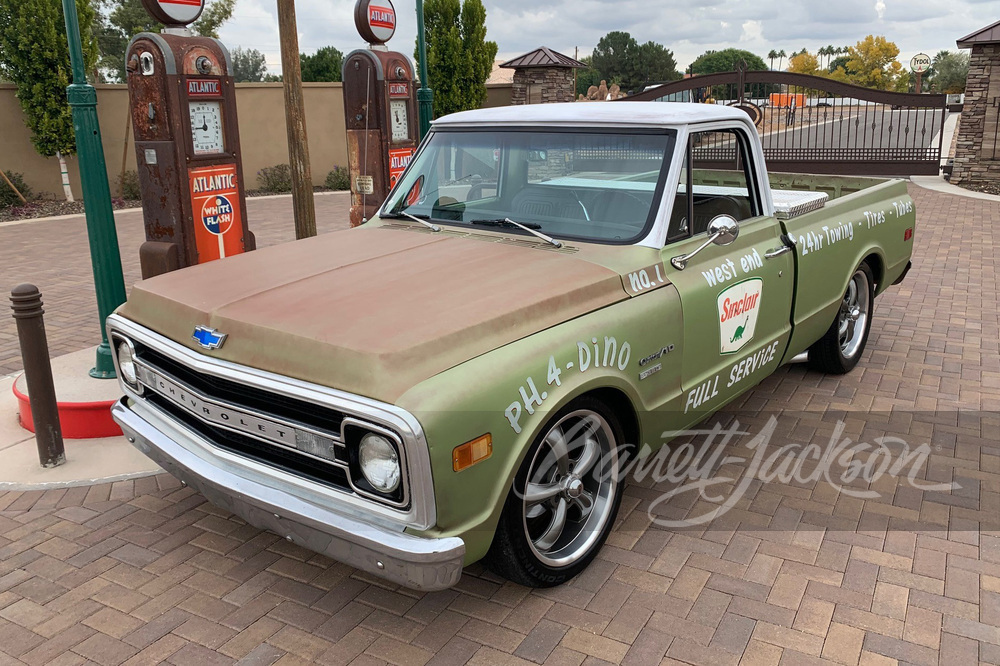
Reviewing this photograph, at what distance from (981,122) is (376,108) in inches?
513

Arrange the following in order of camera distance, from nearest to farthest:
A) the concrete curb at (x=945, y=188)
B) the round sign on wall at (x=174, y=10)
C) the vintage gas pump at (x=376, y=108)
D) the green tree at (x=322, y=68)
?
1. the round sign on wall at (x=174, y=10)
2. the vintage gas pump at (x=376, y=108)
3. the concrete curb at (x=945, y=188)
4. the green tree at (x=322, y=68)

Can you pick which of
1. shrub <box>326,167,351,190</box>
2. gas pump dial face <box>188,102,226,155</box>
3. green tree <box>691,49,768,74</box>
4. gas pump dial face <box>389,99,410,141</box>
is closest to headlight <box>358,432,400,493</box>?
gas pump dial face <box>188,102,226,155</box>

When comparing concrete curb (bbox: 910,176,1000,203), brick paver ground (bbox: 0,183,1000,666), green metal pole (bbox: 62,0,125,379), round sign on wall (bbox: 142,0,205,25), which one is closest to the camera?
brick paver ground (bbox: 0,183,1000,666)

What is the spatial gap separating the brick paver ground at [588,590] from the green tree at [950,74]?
58.2 meters

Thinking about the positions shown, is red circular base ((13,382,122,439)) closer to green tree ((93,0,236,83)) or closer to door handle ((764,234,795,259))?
door handle ((764,234,795,259))

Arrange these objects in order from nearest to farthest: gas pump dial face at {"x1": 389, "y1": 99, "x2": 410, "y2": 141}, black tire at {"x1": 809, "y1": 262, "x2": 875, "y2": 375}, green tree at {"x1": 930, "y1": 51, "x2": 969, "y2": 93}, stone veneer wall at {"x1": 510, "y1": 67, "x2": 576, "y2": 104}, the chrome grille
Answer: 1. the chrome grille
2. black tire at {"x1": 809, "y1": 262, "x2": 875, "y2": 375}
3. gas pump dial face at {"x1": 389, "y1": 99, "x2": 410, "y2": 141}
4. stone veneer wall at {"x1": 510, "y1": 67, "x2": 576, "y2": 104}
5. green tree at {"x1": 930, "y1": 51, "x2": 969, "y2": 93}

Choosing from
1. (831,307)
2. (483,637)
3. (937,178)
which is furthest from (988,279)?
(937,178)

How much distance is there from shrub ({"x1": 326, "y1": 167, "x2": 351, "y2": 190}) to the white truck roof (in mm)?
14670

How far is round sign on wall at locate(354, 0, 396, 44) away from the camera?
9.00m

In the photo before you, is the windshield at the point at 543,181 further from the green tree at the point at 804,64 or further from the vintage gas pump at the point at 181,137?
the green tree at the point at 804,64

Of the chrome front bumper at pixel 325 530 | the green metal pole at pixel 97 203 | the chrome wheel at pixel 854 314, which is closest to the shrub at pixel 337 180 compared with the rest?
the green metal pole at pixel 97 203

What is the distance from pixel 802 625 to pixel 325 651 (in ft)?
6.04

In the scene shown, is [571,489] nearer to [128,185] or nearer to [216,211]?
[216,211]

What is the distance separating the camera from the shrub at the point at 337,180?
18.7m
